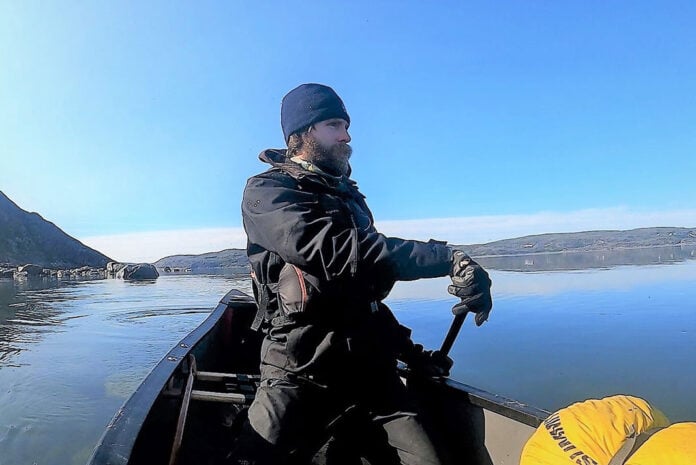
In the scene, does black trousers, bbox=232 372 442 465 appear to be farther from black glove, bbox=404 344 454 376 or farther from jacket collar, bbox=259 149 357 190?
jacket collar, bbox=259 149 357 190

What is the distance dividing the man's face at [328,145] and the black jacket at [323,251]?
106mm

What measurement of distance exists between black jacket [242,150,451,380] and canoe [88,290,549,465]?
63 cm

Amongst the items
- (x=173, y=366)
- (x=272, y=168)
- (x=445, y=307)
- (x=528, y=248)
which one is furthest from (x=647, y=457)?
(x=528, y=248)

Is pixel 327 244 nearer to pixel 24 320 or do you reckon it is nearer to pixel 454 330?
pixel 454 330

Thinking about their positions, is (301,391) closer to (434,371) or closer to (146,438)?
(146,438)

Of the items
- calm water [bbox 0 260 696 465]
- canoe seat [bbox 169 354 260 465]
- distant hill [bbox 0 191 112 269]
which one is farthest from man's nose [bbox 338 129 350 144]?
distant hill [bbox 0 191 112 269]

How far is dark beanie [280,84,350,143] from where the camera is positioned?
104 inches

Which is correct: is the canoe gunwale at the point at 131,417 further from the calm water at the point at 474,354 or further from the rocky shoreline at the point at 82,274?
→ the rocky shoreline at the point at 82,274

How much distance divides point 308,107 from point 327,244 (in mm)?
911

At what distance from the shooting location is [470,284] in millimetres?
2254

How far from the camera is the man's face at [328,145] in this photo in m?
2.64

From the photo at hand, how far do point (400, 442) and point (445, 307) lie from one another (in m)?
15.2

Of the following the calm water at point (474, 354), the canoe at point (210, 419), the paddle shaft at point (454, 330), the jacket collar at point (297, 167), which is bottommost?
the calm water at point (474, 354)

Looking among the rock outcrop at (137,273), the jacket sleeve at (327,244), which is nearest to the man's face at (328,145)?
the jacket sleeve at (327,244)
